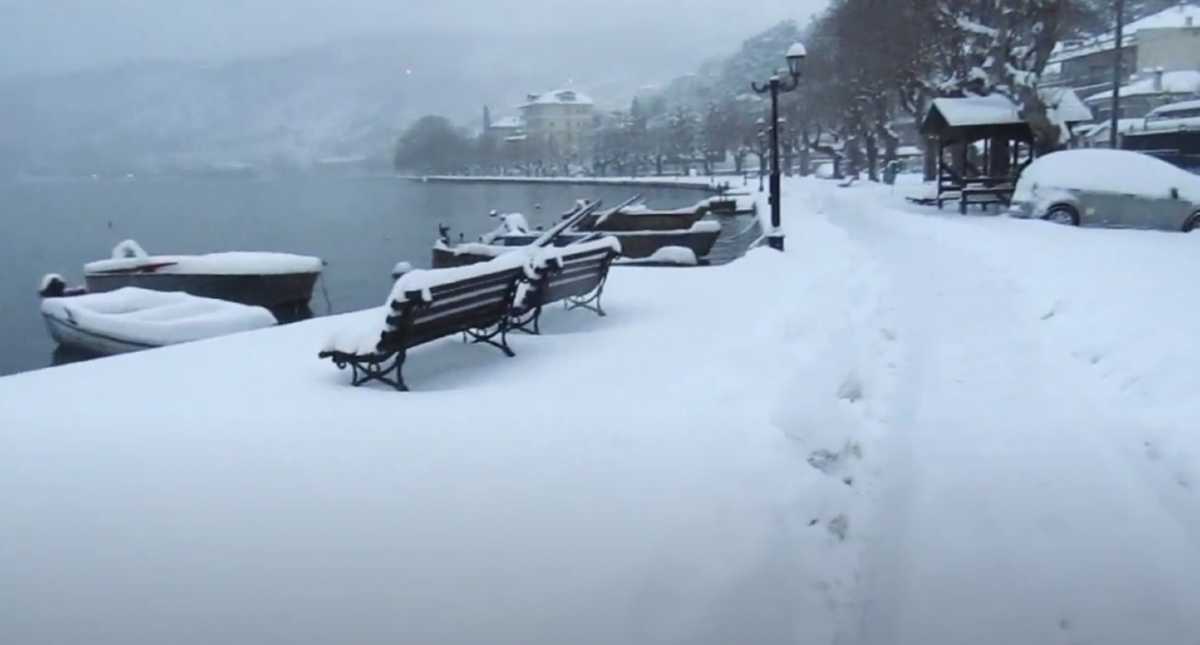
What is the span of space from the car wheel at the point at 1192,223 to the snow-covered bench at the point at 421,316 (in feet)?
43.9

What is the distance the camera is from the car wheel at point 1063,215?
54.9 feet

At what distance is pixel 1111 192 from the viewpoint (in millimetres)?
16031

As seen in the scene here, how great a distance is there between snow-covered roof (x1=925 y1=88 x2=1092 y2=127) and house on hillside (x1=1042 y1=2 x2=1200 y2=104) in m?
26.6

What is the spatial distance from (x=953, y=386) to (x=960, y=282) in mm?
5091

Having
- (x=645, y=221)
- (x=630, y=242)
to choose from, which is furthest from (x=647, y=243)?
(x=645, y=221)

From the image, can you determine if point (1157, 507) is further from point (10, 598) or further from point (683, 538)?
point (10, 598)

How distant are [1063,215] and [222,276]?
52.3 ft

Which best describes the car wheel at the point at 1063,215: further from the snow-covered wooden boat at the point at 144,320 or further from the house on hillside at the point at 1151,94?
the house on hillside at the point at 1151,94

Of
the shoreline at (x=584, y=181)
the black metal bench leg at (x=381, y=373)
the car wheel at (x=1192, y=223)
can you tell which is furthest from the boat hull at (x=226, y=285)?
the shoreline at (x=584, y=181)

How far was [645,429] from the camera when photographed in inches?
186

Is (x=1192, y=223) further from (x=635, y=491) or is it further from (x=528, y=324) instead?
(x=635, y=491)

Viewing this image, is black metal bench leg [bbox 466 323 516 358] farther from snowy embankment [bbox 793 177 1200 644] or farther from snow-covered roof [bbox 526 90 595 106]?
snow-covered roof [bbox 526 90 595 106]

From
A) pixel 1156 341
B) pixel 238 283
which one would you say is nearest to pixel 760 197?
pixel 238 283

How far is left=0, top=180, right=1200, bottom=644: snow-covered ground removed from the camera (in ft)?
9.66
